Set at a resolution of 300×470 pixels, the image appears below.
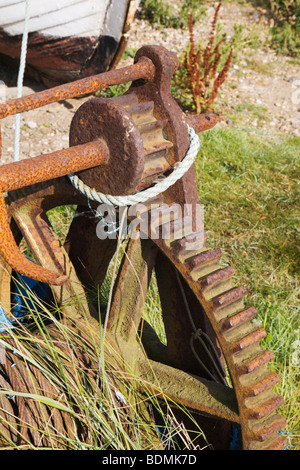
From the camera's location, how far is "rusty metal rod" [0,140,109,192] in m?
1.66

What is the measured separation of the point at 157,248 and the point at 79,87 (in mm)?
685

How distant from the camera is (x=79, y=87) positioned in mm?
1751

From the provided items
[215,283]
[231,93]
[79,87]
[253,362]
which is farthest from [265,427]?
[231,93]

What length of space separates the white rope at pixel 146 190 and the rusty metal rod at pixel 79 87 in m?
0.29

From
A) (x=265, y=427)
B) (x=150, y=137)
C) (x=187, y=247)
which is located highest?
(x=150, y=137)

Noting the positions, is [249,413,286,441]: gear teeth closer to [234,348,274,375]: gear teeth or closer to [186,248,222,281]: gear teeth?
[234,348,274,375]: gear teeth

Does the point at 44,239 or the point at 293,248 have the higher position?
the point at 44,239

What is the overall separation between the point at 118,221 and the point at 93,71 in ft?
13.2

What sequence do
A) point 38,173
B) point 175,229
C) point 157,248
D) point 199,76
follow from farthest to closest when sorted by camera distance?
1. point 199,76
2. point 157,248
3. point 175,229
4. point 38,173

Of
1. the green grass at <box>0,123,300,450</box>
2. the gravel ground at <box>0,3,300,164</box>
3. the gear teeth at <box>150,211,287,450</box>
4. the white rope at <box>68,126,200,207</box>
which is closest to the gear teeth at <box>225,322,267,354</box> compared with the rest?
the gear teeth at <box>150,211,287,450</box>

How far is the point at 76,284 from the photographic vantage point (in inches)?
92.0

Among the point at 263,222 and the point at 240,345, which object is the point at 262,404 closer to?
the point at 240,345
